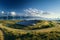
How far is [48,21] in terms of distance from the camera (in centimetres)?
315

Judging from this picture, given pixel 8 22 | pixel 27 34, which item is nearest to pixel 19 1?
pixel 8 22

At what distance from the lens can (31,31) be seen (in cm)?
307

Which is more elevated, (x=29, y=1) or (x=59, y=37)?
(x=29, y=1)

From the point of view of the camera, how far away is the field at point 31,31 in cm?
302

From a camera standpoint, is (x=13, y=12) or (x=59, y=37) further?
(x=13, y=12)

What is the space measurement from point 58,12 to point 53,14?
12 centimetres

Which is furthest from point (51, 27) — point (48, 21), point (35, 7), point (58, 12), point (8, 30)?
point (8, 30)

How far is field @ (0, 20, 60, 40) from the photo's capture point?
3.02 meters

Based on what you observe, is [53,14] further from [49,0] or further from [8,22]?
[8,22]

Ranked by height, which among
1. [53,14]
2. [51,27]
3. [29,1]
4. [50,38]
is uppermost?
[29,1]

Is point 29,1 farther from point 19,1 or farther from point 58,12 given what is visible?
point 58,12

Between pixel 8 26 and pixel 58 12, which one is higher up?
pixel 58 12

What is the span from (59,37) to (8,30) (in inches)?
44.7

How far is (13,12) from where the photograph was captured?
10.5 feet
